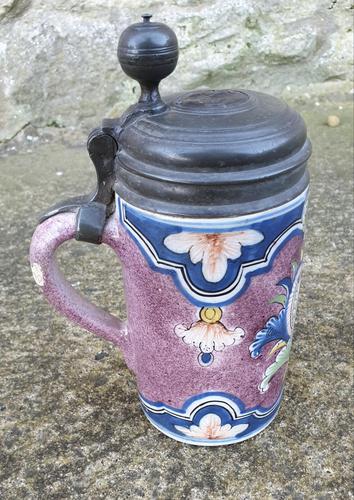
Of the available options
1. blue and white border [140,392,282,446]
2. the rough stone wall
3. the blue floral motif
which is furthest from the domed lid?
the rough stone wall

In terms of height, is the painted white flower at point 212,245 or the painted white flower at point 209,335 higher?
the painted white flower at point 212,245

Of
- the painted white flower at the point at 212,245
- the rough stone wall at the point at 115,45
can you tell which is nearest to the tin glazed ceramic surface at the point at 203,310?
the painted white flower at the point at 212,245

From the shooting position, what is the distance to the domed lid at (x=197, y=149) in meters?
0.61

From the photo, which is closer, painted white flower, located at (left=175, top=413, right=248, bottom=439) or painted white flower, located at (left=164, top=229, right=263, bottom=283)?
painted white flower, located at (left=164, top=229, right=263, bottom=283)

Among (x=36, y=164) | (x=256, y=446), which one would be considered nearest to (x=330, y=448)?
(x=256, y=446)

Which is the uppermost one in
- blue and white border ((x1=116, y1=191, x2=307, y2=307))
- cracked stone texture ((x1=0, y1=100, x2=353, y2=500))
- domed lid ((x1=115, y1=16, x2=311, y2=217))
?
domed lid ((x1=115, y1=16, x2=311, y2=217))

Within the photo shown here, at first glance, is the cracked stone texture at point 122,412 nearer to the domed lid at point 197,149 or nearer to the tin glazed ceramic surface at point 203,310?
the tin glazed ceramic surface at point 203,310

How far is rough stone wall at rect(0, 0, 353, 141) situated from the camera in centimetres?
163

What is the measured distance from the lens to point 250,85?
1.82 m

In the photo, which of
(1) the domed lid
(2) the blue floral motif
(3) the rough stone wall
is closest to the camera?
(1) the domed lid

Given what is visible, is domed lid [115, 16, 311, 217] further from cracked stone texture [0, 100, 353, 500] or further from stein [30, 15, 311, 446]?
cracked stone texture [0, 100, 353, 500]

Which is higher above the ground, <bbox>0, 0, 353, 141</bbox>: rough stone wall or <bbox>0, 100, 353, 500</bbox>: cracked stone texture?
<bbox>0, 0, 353, 141</bbox>: rough stone wall

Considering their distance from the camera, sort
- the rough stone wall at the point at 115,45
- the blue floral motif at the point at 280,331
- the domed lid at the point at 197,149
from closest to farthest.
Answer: the domed lid at the point at 197,149
the blue floral motif at the point at 280,331
the rough stone wall at the point at 115,45

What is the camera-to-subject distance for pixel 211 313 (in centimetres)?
69
